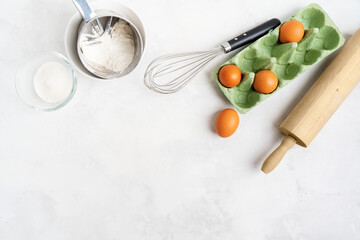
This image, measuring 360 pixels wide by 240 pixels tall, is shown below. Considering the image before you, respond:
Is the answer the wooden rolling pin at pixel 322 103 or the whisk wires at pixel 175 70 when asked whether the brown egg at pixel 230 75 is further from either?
the wooden rolling pin at pixel 322 103

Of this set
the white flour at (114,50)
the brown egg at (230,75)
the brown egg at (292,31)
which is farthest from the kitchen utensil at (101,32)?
the brown egg at (292,31)

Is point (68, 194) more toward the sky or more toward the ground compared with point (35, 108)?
more toward the ground

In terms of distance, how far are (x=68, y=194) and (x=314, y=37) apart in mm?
761

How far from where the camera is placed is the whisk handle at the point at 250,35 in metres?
0.82

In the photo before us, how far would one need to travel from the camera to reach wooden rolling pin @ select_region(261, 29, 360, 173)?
80 cm

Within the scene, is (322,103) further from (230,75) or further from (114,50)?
(114,50)

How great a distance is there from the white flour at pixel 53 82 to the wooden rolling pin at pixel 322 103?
21.4 inches

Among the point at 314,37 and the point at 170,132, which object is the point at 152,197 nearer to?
the point at 170,132

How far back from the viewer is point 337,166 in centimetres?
89

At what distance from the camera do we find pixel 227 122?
0.80 m

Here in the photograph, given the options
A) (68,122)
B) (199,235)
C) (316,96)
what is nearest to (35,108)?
(68,122)

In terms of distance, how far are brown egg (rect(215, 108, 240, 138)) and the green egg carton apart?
0.02 m

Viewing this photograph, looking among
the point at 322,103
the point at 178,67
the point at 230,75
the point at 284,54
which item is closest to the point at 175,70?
the point at 178,67

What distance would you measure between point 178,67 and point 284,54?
276 mm
